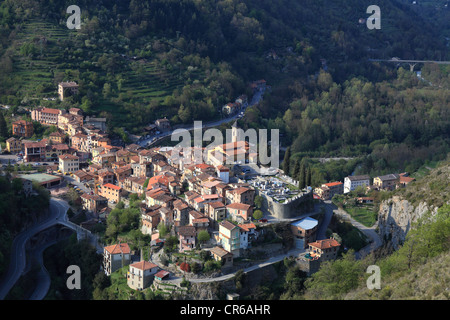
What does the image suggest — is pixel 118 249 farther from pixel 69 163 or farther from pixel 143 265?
pixel 69 163

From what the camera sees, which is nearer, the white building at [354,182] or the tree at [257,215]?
the tree at [257,215]

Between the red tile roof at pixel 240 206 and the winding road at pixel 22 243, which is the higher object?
the red tile roof at pixel 240 206

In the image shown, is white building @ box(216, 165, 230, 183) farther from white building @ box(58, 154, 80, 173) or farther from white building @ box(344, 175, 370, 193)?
white building @ box(344, 175, 370, 193)

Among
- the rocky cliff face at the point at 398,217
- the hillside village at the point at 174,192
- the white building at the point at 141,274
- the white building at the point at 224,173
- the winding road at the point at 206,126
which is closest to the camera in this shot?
the white building at the point at 141,274

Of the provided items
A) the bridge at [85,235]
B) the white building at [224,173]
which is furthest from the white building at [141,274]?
the white building at [224,173]

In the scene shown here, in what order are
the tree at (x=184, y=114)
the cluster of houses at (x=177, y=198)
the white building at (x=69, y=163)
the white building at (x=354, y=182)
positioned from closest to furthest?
the cluster of houses at (x=177, y=198) < the white building at (x=69, y=163) < the white building at (x=354, y=182) < the tree at (x=184, y=114)

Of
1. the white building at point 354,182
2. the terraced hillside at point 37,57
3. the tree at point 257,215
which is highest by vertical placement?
the terraced hillside at point 37,57

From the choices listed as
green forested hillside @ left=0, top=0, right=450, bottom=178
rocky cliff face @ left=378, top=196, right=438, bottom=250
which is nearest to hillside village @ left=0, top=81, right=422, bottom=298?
rocky cliff face @ left=378, top=196, right=438, bottom=250

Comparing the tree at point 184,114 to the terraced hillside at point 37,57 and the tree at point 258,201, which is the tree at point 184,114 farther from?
the tree at point 258,201
